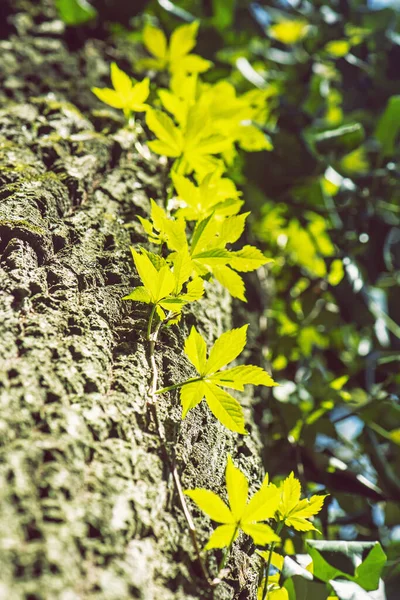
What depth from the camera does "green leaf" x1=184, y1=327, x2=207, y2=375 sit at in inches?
20.8

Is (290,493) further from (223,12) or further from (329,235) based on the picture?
(223,12)

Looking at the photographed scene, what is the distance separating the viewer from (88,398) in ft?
1.56

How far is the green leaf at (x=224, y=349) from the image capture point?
53cm

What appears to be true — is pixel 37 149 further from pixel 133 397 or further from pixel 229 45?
pixel 229 45

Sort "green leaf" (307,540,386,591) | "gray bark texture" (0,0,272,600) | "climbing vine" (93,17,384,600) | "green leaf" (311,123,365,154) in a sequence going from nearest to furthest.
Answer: "gray bark texture" (0,0,272,600) → "climbing vine" (93,17,384,600) → "green leaf" (307,540,386,591) → "green leaf" (311,123,365,154)

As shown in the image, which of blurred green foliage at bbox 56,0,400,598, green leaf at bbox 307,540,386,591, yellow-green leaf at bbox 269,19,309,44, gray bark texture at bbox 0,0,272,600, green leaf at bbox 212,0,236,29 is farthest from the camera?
yellow-green leaf at bbox 269,19,309,44

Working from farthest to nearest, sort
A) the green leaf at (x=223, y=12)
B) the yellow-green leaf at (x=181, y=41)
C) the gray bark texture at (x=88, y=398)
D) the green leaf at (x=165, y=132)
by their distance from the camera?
1. the green leaf at (x=223, y=12)
2. the yellow-green leaf at (x=181, y=41)
3. the green leaf at (x=165, y=132)
4. the gray bark texture at (x=88, y=398)

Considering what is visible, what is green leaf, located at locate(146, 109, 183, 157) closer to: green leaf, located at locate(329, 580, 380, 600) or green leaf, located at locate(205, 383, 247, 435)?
green leaf, located at locate(205, 383, 247, 435)

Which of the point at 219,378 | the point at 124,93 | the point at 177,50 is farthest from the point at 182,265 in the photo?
the point at 177,50

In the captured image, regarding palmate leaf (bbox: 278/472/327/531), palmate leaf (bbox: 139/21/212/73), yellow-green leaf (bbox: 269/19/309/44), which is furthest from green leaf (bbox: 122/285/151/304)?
yellow-green leaf (bbox: 269/19/309/44)

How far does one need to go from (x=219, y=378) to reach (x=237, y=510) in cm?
13

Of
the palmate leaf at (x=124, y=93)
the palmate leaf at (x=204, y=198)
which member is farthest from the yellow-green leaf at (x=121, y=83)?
the palmate leaf at (x=204, y=198)

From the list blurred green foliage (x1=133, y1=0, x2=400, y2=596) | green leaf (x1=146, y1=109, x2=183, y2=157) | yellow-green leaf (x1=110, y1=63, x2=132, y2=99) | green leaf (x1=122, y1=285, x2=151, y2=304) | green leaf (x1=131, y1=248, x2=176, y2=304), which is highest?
yellow-green leaf (x1=110, y1=63, x2=132, y2=99)

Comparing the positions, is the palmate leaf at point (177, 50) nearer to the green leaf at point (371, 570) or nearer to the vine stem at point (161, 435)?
the vine stem at point (161, 435)
